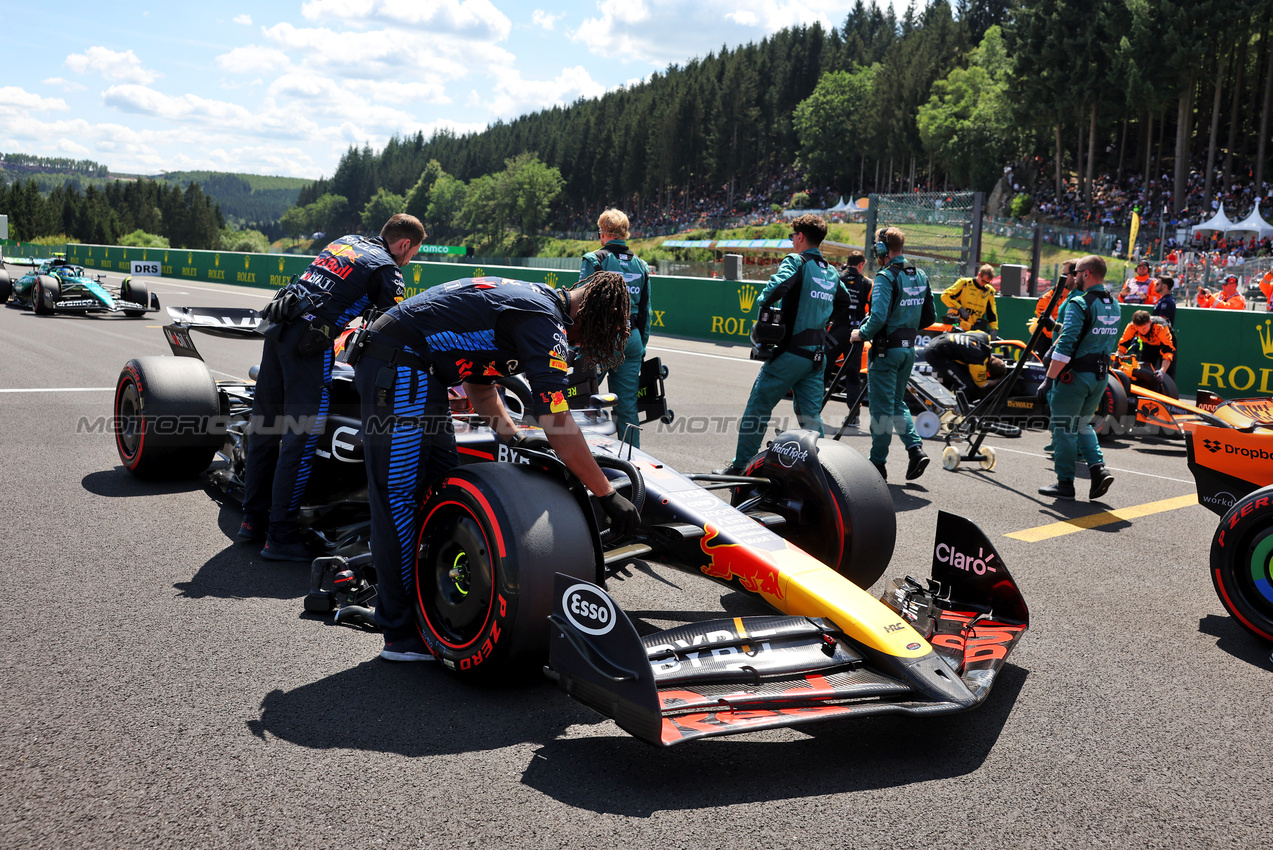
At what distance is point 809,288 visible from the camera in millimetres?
6258

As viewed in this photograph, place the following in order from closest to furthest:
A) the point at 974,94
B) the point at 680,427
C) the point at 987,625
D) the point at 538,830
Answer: the point at 538,830, the point at 987,625, the point at 680,427, the point at 974,94

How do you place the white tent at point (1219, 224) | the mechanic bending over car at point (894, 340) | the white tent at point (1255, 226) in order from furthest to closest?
the white tent at point (1219, 224)
the white tent at point (1255, 226)
the mechanic bending over car at point (894, 340)

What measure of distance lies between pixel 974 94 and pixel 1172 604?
76.8m

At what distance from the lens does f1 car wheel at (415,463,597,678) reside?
3.19 metres

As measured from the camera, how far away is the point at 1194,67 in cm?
4478

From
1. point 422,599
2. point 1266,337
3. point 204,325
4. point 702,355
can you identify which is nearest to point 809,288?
point 422,599

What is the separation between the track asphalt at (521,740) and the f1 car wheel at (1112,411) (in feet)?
17.3

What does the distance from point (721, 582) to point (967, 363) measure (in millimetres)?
7441

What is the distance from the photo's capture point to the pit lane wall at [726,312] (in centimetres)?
1215

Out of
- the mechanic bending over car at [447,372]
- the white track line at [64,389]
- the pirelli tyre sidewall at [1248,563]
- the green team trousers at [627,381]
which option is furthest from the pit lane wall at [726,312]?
the white track line at [64,389]

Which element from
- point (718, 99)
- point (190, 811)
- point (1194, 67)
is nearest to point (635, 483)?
point (190, 811)

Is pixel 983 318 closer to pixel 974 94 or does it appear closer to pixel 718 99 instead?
pixel 974 94

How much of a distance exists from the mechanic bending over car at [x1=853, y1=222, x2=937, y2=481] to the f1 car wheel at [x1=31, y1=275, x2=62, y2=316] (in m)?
18.5

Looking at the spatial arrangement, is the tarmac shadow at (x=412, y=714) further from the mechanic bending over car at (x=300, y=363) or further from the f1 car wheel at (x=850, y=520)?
the mechanic bending over car at (x=300, y=363)
